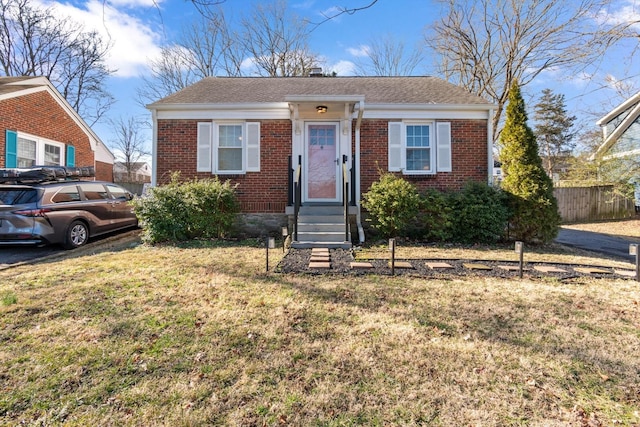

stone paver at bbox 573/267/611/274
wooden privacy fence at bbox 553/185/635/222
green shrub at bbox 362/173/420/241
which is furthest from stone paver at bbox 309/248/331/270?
wooden privacy fence at bbox 553/185/635/222

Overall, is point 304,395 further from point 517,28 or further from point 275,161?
point 517,28

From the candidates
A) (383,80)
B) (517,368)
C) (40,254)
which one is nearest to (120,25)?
(517,368)

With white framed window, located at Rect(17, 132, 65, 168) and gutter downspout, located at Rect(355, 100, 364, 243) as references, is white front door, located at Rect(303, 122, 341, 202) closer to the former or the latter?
gutter downspout, located at Rect(355, 100, 364, 243)

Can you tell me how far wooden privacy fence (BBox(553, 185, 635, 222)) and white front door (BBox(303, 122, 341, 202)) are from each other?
11.4 metres

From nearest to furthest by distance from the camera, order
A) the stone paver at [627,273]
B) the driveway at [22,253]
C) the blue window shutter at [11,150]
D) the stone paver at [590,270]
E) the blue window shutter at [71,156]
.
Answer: the stone paver at [627,273]
the stone paver at [590,270]
the driveway at [22,253]
the blue window shutter at [11,150]
the blue window shutter at [71,156]

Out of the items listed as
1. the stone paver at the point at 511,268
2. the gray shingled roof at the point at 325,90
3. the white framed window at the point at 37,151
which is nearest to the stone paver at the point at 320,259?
the stone paver at the point at 511,268

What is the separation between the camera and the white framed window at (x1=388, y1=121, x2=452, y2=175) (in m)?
8.62

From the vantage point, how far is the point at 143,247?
6.93 meters

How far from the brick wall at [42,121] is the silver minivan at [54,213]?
17.4 feet

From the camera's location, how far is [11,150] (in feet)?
34.1

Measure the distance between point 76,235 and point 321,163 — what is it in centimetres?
601

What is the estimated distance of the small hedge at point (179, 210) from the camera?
724 cm

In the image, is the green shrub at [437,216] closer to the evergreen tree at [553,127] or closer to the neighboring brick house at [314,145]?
the neighboring brick house at [314,145]

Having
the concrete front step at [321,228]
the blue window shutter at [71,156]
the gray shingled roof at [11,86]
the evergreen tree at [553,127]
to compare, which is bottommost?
the concrete front step at [321,228]
